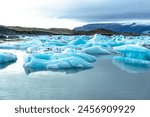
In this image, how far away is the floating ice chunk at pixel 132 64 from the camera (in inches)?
298

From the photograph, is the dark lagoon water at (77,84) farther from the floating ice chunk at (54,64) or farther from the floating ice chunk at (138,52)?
the floating ice chunk at (138,52)

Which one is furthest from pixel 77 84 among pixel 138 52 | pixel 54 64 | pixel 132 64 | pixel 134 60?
pixel 138 52

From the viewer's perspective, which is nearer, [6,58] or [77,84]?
[77,84]

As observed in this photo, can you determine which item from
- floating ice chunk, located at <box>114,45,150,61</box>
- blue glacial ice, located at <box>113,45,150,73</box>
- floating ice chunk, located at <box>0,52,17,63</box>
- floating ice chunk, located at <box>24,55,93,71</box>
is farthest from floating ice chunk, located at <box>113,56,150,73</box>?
floating ice chunk, located at <box>0,52,17,63</box>

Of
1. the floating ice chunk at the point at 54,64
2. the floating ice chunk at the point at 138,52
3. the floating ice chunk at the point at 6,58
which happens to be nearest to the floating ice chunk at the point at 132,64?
the floating ice chunk at the point at 138,52

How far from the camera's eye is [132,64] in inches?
333

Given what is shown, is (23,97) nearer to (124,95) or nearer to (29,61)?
(124,95)

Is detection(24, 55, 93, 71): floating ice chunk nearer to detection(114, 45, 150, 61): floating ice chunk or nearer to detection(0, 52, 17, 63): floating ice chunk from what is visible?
detection(0, 52, 17, 63): floating ice chunk

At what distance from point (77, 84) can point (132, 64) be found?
314 cm

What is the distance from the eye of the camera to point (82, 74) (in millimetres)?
A: 6559

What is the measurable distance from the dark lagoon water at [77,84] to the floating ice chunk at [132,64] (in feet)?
0.07

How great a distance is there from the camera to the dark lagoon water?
16.0ft

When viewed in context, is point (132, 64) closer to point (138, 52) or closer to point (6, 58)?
point (138, 52)

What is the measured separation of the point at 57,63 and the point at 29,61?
3.30 ft
